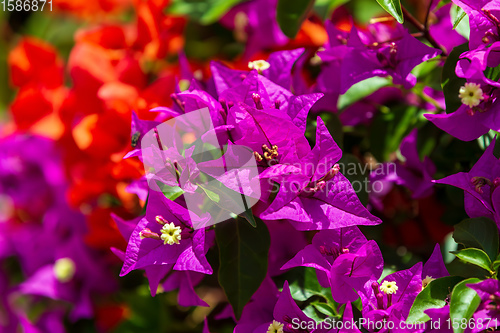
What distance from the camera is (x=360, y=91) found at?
0.74 meters

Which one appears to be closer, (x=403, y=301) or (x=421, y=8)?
(x=403, y=301)

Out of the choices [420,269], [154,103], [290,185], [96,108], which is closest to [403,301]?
[420,269]

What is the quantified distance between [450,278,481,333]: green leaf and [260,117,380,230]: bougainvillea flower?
0.11 meters

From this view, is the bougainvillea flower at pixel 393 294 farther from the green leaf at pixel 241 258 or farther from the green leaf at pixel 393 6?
the green leaf at pixel 393 6

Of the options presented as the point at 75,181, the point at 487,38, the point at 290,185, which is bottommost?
the point at 75,181

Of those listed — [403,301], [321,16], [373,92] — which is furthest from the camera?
[321,16]

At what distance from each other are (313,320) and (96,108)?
2.00 feet

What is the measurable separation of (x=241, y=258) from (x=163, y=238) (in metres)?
0.11

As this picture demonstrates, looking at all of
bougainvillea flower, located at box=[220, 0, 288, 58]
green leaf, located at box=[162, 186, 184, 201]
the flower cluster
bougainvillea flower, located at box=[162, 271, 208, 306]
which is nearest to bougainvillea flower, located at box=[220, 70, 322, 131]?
the flower cluster

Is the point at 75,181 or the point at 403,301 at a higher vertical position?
the point at 403,301

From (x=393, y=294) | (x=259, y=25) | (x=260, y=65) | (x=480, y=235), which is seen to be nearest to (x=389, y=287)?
(x=393, y=294)

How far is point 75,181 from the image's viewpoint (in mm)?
961

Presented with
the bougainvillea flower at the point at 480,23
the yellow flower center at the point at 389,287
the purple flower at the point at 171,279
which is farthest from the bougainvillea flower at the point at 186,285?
the bougainvillea flower at the point at 480,23

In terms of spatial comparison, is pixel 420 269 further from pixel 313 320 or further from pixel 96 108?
pixel 96 108
